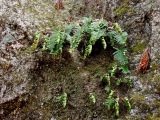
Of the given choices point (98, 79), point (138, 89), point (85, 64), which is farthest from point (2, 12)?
point (138, 89)

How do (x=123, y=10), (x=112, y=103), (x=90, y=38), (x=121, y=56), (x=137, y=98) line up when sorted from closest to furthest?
(x=112, y=103) → (x=137, y=98) → (x=121, y=56) → (x=90, y=38) → (x=123, y=10)

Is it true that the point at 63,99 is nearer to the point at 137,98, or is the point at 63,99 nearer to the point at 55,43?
the point at 55,43

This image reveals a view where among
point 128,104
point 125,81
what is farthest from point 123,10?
point 128,104

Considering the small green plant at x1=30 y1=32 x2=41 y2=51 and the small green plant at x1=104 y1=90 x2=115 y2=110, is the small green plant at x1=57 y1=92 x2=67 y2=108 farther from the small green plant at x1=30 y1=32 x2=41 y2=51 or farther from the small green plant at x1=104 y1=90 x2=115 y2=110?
the small green plant at x1=30 y1=32 x2=41 y2=51

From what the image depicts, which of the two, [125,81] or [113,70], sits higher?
[113,70]

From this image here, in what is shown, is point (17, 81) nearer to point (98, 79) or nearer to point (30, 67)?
point (30, 67)

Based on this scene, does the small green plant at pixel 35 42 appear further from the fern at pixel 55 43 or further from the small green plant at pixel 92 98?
the small green plant at pixel 92 98

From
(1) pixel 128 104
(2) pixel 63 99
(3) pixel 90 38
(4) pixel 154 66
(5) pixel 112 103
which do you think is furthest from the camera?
(3) pixel 90 38

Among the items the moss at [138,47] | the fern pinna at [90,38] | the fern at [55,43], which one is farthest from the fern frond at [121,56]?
the fern at [55,43]
